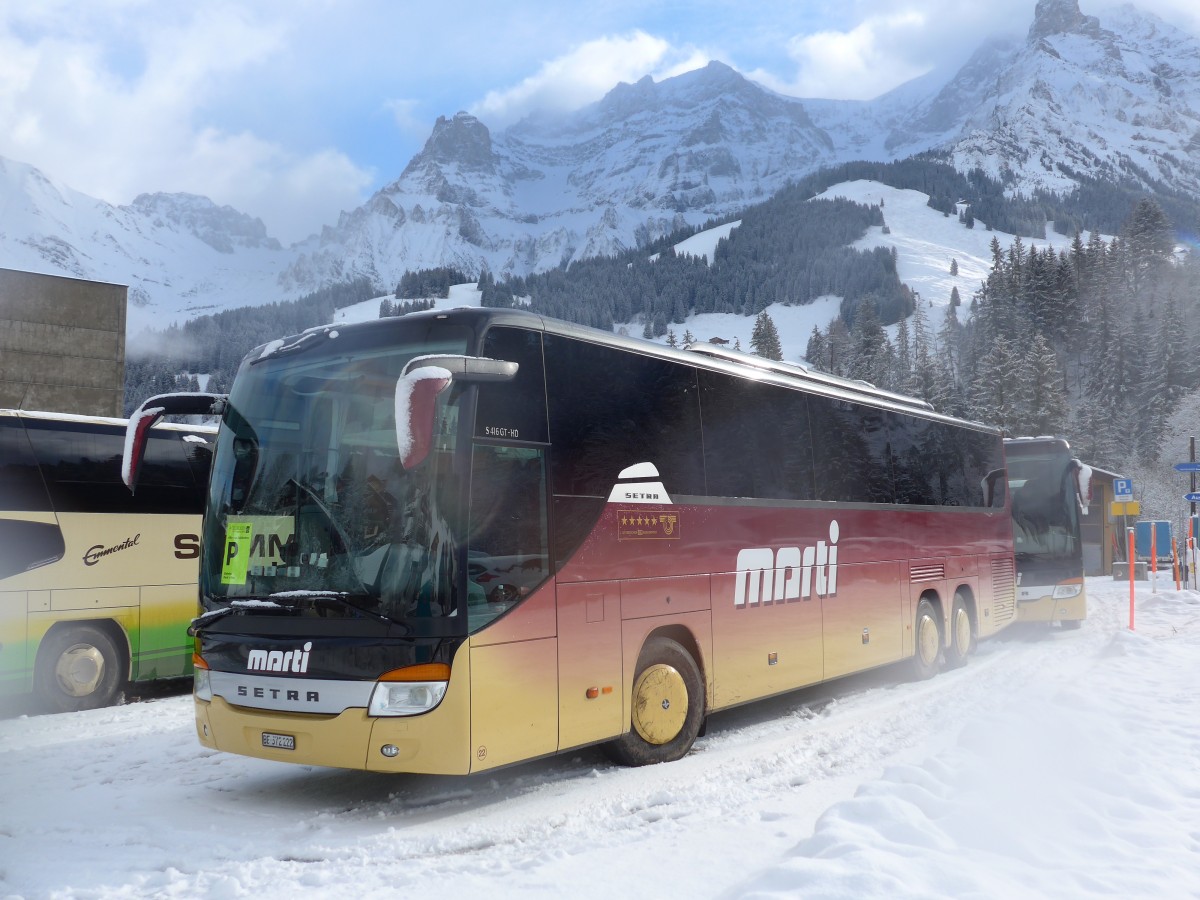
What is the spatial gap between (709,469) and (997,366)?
64.5 meters

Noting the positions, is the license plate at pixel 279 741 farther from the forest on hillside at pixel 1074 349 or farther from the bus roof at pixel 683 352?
the forest on hillside at pixel 1074 349

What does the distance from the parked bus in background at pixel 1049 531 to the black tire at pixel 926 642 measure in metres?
6.09

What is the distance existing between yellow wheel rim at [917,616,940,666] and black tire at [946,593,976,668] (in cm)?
64

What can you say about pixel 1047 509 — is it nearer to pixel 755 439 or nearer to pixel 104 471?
pixel 755 439

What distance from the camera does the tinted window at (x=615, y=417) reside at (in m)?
7.16

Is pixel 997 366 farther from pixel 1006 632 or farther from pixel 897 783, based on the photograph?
pixel 897 783

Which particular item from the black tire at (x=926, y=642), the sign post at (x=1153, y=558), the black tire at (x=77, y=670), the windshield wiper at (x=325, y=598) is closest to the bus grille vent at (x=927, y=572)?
the black tire at (x=926, y=642)

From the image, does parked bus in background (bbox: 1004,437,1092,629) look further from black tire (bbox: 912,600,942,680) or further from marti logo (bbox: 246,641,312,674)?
marti logo (bbox: 246,641,312,674)

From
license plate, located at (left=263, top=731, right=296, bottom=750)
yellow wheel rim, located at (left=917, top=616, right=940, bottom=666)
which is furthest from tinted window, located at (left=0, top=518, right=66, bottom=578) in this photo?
yellow wheel rim, located at (left=917, top=616, right=940, bottom=666)

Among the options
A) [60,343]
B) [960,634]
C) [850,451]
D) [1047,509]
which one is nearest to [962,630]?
[960,634]

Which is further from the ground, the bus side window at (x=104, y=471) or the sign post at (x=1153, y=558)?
the bus side window at (x=104, y=471)

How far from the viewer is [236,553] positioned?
6.74m

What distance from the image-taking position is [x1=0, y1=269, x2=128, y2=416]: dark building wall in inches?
1000

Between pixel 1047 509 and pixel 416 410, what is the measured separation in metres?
16.8
